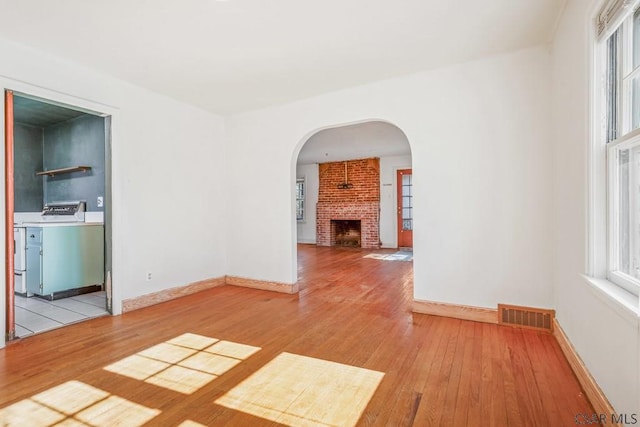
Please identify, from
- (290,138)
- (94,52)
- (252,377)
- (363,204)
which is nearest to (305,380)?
(252,377)

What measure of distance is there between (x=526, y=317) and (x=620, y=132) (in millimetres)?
1786

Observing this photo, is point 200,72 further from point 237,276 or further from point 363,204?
point 363,204

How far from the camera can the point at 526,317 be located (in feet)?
9.12

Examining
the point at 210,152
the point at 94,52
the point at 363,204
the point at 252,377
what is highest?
the point at 94,52

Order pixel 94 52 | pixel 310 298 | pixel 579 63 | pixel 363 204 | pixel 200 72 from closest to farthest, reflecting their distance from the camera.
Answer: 1. pixel 579 63
2. pixel 94 52
3. pixel 200 72
4. pixel 310 298
5. pixel 363 204

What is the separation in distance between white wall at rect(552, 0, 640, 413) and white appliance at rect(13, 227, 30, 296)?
5.49 meters

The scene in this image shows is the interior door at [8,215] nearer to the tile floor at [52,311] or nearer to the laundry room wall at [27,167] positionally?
the tile floor at [52,311]

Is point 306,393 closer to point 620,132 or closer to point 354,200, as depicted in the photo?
point 620,132

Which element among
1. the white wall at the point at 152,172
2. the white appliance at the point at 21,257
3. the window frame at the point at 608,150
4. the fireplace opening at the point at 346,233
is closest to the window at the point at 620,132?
the window frame at the point at 608,150

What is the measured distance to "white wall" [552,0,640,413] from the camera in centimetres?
138

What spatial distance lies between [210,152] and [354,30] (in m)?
2.76

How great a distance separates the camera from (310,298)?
3861mm

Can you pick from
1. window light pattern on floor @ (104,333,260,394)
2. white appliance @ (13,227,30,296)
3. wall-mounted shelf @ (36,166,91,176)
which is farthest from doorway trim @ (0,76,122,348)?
white appliance @ (13,227,30,296)

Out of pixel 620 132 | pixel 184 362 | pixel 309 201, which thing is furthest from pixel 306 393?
pixel 309 201
